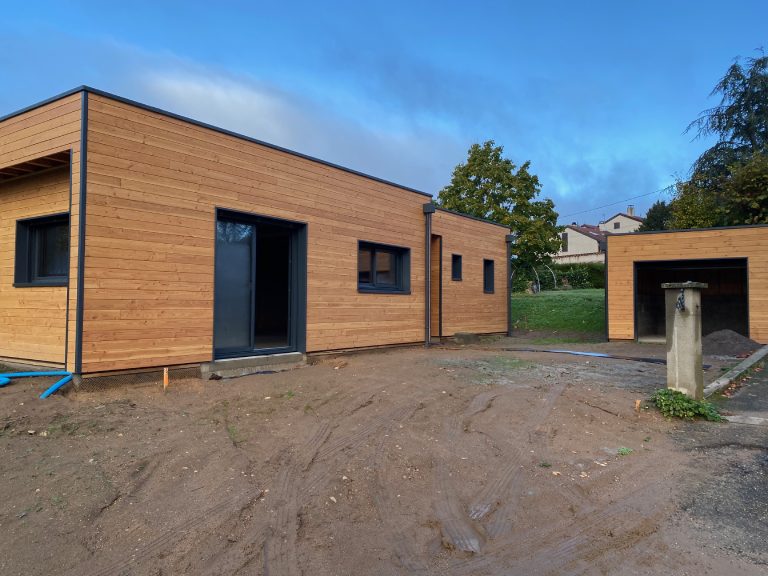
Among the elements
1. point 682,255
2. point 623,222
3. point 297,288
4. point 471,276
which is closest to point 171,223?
point 297,288

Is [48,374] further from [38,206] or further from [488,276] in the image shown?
[488,276]

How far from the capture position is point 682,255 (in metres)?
14.3

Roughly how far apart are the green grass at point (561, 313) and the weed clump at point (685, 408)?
1179 cm

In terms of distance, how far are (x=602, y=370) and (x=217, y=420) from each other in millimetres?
6331

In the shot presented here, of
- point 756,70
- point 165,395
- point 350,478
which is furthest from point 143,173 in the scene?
point 756,70

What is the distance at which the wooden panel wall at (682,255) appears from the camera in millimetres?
13523

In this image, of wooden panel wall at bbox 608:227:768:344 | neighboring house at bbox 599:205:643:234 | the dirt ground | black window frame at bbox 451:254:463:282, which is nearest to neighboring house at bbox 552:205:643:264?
neighboring house at bbox 599:205:643:234

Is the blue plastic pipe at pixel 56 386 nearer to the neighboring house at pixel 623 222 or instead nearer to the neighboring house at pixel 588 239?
the neighboring house at pixel 588 239

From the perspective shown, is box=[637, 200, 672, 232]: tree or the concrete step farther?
box=[637, 200, 672, 232]: tree

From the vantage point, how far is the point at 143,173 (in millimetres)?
6574

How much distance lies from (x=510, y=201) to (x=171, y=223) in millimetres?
26463

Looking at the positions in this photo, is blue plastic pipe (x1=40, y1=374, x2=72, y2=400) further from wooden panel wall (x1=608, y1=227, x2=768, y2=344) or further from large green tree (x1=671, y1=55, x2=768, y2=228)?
large green tree (x1=671, y1=55, x2=768, y2=228)

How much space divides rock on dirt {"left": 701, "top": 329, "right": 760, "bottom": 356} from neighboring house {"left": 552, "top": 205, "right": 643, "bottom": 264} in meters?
28.4

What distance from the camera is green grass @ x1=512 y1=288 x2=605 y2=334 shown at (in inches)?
703
